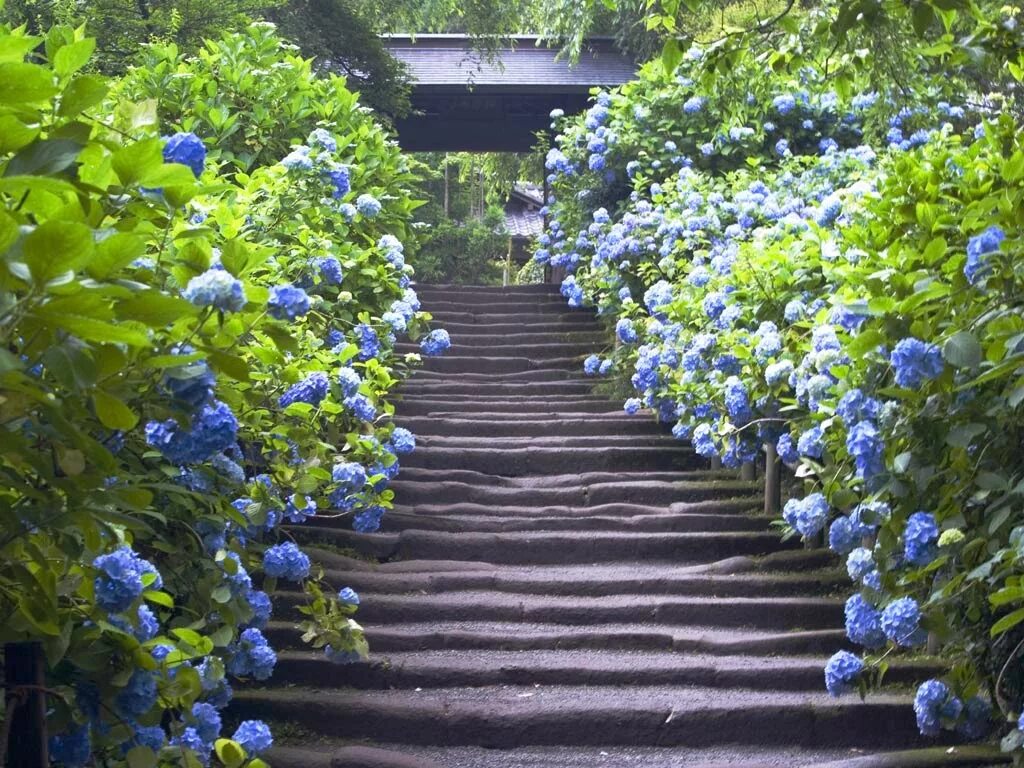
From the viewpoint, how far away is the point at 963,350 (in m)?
3.20

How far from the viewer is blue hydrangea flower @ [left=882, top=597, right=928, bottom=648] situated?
354cm

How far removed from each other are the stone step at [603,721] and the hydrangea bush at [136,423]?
2.34 feet

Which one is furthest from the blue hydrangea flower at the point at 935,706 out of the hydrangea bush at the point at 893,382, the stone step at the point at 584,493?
the stone step at the point at 584,493

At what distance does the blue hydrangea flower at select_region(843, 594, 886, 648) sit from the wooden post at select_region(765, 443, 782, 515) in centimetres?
268

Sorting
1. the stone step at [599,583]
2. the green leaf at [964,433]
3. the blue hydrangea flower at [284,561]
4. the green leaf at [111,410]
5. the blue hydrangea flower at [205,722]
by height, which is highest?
the green leaf at [111,410]

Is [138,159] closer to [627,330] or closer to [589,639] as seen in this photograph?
[589,639]

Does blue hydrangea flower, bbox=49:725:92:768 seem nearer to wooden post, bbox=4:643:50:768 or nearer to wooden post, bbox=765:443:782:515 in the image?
wooden post, bbox=4:643:50:768

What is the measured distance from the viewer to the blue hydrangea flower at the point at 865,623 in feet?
12.5

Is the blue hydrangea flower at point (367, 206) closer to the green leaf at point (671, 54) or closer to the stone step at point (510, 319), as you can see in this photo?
the green leaf at point (671, 54)

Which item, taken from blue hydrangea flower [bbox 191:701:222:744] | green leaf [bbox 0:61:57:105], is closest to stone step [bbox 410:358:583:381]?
blue hydrangea flower [bbox 191:701:222:744]

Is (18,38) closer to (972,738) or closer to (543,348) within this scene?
(972,738)

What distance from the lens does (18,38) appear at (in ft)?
6.00

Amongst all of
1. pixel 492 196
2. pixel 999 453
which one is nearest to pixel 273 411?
pixel 999 453

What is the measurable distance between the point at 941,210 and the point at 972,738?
5.99 ft
